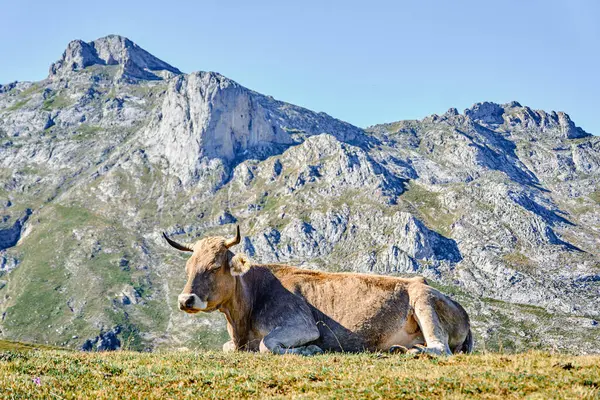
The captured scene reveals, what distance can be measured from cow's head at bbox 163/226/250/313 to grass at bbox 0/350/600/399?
2.50 metres

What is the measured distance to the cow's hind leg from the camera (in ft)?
46.6

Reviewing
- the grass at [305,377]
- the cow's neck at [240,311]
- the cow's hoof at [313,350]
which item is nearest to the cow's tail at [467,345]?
the grass at [305,377]

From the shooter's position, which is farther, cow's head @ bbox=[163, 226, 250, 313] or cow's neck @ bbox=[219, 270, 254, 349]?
cow's neck @ bbox=[219, 270, 254, 349]

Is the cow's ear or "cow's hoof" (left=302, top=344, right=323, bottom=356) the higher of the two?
the cow's ear

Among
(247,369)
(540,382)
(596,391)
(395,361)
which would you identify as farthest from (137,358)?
(596,391)

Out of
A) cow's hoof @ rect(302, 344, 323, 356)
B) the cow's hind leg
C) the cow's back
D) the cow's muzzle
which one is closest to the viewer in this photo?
the cow's hind leg

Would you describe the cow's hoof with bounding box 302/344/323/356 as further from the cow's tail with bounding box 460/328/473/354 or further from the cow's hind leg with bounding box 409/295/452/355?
the cow's tail with bounding box 460/328/473/354

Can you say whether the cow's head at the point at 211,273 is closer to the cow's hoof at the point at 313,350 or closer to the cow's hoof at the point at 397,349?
the cow's hoof at the point at 313,350

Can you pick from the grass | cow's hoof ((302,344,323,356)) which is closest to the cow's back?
cow's hoof ((302,344,323,356))

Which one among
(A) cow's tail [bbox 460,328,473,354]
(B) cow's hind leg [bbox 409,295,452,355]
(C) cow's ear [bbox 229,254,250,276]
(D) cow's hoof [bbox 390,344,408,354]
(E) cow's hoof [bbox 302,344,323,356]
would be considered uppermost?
(C) cow's ear [bbox 229,254,250,276]

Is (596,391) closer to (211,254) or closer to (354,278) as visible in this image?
(354,278)

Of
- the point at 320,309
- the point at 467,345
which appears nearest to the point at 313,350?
the point at 320,309

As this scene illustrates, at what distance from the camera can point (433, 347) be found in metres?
14.3

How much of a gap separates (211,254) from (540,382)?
963cm
